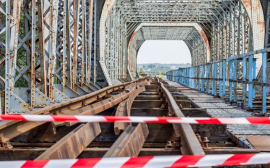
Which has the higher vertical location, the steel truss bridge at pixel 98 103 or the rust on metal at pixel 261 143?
the steel truss bridge at pixel 98 103

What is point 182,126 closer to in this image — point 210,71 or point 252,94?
point 252,94

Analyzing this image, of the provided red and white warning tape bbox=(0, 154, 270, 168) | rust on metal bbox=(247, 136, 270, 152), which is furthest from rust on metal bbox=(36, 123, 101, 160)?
rust on metal bbox=(247, 136, 270, 152)

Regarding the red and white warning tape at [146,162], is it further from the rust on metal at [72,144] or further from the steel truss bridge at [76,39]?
the steel truss bridge at [76,39]

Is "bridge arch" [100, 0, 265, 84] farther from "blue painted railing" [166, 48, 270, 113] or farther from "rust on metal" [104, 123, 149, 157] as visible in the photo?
"rust on metal" [104, 123, 149, 157]

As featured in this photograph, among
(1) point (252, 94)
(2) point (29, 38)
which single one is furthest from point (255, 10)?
(2) point (29, 38)

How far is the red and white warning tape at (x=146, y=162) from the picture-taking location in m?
2.01

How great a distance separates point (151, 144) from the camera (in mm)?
4539

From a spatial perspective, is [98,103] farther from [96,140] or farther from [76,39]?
[76,39]

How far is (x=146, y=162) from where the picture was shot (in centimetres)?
206

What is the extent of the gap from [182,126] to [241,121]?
120 centimetres

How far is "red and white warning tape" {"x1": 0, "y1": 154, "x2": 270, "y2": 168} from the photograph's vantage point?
2.01 m

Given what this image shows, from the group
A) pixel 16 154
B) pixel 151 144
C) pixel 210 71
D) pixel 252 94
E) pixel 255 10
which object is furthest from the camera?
pixel 255 10

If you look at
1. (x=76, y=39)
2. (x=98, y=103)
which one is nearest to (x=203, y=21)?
(x=76, y=39)

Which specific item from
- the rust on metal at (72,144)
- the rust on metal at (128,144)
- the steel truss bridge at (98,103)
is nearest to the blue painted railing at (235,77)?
the steel truss bridge at (98,103)
